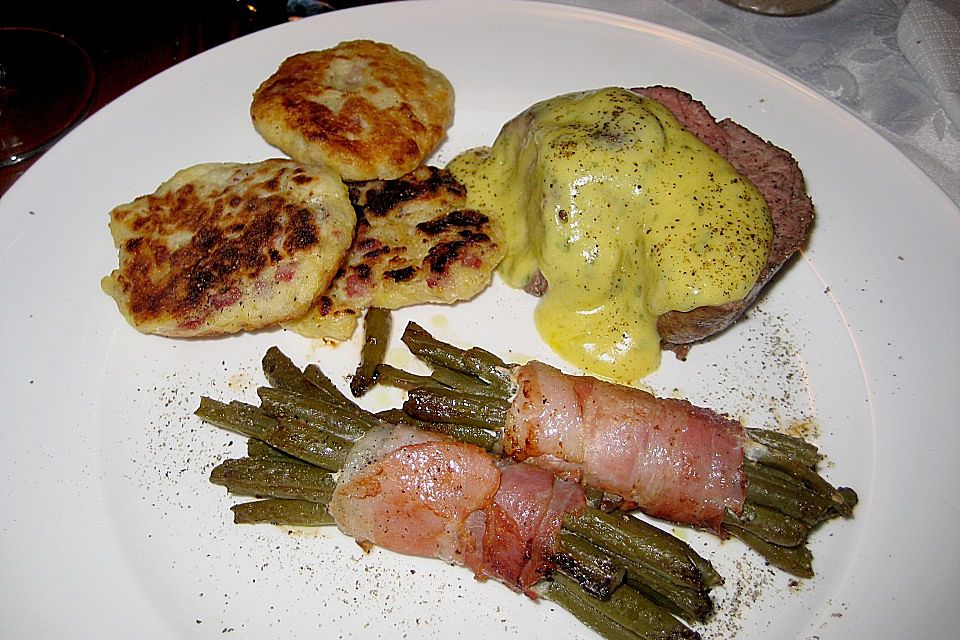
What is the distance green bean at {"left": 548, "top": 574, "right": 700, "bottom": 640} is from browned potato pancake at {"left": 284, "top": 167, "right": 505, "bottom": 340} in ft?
5.01

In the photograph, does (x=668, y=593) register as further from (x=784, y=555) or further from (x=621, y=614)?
(x=784, y=555)

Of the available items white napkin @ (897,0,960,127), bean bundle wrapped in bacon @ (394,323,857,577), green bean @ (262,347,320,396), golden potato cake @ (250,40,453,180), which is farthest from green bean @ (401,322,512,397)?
white napkin @ (897,0,960,127)

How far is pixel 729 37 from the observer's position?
550 centimetres

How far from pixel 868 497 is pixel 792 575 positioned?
0.56 m

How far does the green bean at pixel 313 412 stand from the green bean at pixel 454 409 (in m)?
0.23

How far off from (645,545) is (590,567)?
0.77 feet

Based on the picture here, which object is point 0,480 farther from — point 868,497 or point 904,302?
point 904,302

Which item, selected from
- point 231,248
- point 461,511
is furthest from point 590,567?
point 231,248

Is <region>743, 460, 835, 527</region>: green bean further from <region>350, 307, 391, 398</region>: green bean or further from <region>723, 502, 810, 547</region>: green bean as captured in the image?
<region>350, 307, 391, 398</region>: green bean

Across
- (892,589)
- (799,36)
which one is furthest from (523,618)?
(799,36)

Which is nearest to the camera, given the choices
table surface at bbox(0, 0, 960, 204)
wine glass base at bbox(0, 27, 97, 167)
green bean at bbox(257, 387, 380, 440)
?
green bean at bbox(257, 387, 380, 440)

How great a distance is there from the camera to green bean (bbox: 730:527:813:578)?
302 centimetres

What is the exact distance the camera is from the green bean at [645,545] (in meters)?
2.84

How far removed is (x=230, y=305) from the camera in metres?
3.48
